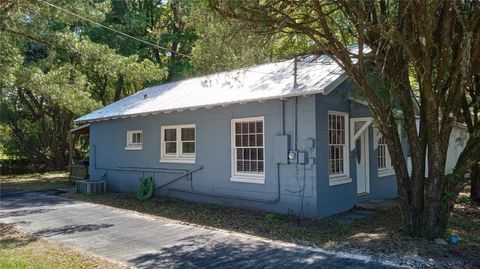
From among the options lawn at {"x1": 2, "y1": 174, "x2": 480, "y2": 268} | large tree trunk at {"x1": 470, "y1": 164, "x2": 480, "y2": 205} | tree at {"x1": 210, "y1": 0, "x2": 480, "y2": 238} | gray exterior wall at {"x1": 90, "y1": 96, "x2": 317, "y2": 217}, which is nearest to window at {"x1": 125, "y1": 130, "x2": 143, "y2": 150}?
gray exterior wall at {"x1": 90, "y1": 96, "x2": 317, "y2": 217}

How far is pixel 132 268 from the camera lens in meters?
5.57

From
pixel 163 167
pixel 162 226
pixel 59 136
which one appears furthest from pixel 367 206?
pixel 59 136

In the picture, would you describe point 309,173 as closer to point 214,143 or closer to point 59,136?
point 214,143

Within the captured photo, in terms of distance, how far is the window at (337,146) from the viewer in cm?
959

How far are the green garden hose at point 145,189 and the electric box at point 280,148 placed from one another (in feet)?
16.1

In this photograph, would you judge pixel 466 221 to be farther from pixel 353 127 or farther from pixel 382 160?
pixel 382 160

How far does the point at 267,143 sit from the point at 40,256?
5.37m

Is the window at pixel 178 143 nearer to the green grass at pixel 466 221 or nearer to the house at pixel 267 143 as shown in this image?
the house at pixel 267 143

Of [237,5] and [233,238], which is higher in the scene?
[237,5]

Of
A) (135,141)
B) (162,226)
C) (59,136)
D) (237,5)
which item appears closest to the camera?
(237,5)

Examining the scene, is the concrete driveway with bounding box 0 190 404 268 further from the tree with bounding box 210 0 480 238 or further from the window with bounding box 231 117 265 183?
the window with bounding box 231 117 265 183

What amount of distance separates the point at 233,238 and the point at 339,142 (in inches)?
159

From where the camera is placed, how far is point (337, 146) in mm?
9875

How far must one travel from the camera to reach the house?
9000mm
